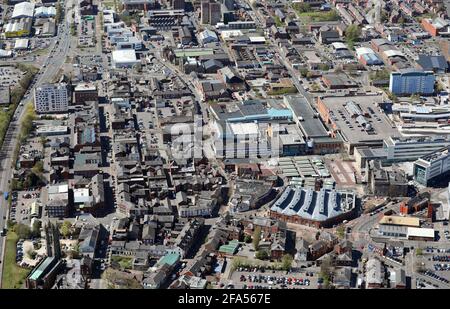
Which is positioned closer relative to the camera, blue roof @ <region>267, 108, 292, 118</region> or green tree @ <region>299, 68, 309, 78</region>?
blue roof @ <region>267, 108, 292, 118</region>

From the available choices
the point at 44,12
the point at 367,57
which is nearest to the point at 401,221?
the point at 367,57

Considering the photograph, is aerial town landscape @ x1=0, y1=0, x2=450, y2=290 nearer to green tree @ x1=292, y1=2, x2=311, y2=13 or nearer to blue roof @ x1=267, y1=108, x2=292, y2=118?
blue roof @ x1=267, y1=108, x2=292, y2=118

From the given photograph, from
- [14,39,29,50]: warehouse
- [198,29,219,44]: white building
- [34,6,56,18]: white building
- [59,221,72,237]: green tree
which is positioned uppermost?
[34,6,56,18]: white building

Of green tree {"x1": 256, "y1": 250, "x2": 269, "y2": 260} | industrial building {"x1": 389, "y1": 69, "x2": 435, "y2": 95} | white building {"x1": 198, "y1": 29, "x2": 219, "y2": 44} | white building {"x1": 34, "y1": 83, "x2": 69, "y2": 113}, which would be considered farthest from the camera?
white building {"x1": 198, "y1": 29, "x2": 219, "y2": 44}

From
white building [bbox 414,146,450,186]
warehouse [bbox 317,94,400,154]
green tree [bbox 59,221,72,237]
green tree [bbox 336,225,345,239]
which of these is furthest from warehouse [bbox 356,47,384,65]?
green tree [bbox 59,221,72,237]

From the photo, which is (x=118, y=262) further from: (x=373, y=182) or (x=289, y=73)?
(x=289, y=73)

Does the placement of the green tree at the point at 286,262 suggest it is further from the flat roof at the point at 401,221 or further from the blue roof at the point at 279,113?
the blue roof at the point at 279,113

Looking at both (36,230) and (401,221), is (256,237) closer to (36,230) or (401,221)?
(401,221)
